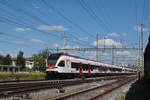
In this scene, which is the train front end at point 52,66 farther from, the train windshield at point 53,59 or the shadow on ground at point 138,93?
the shadow on ground at point 138,93

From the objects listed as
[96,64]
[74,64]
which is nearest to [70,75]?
[74,64]

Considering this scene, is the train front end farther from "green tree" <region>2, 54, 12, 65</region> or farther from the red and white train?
"green tree" <region>2, 54, 12, 65</region>

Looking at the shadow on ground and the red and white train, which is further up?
the red and white train

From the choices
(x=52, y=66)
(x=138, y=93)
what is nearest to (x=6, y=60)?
(x=52, y=66)

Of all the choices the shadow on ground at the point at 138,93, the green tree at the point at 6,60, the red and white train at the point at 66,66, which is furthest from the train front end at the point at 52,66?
the green tree at the point at 6,60

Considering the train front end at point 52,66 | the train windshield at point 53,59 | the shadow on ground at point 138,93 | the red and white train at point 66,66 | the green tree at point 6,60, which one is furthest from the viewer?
the green tree at point 6,60

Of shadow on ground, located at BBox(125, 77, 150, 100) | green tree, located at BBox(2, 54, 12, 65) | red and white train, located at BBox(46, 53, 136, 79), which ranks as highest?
green tree, located at BBox(2, 54, 12, 65)

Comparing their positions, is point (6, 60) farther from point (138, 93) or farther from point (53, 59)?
point (138, 93)

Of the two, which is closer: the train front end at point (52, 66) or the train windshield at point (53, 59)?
the train front end at point (52, 66)

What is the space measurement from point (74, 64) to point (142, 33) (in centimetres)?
1780

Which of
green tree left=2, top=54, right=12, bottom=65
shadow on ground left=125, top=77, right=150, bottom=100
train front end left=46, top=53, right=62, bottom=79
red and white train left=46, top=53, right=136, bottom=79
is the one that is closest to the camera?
shadow on ground left=125, top=77, right=150, bottom=100

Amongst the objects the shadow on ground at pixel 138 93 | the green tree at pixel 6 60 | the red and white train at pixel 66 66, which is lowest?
the shadow on ground at pixel 138 93

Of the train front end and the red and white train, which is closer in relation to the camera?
the train front end

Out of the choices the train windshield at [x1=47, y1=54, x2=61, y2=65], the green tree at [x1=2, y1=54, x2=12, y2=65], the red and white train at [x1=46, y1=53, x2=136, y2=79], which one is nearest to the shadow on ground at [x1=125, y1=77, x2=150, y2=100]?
the red and white train at [x1=46, y1=53, x2=136, y2=79]
